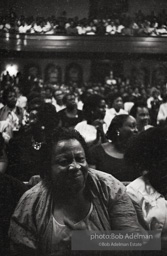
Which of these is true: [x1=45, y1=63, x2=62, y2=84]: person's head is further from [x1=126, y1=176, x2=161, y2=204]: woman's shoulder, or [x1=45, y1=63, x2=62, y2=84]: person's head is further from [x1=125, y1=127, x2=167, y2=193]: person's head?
[x1=126, y1=176, x2=161, y2=204]: woman's shoulder

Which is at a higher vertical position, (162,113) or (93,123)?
(93,123)

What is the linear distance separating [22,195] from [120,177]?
0.69 meters

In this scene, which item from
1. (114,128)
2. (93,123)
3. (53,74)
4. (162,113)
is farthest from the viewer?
(53,74)

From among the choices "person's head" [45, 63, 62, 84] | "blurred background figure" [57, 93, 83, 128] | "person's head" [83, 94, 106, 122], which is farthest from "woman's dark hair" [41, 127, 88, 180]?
"person's head" [45, 63, 62, 84]

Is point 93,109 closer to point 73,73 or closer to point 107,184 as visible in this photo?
point 107,184

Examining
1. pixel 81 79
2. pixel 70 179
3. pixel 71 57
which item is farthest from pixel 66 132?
pixel 81 79

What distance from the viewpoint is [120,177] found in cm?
246

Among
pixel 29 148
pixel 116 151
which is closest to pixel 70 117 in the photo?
pixel 116 151

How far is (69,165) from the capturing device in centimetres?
189

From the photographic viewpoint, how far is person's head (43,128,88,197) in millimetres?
1899

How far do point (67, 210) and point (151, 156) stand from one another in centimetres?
44

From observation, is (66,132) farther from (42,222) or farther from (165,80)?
(165,80)

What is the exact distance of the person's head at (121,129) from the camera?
9.29 ft

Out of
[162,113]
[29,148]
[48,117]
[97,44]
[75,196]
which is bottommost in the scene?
[162,113]
